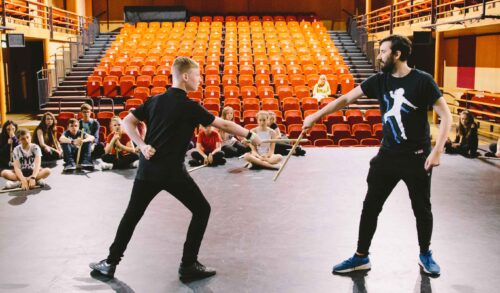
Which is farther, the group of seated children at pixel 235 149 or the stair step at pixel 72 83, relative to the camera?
the stair step at pixel 72 83

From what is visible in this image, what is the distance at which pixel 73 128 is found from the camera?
286 inches

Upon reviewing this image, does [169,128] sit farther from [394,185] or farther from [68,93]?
[68,93]

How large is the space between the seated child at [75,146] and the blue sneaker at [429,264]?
192 inches

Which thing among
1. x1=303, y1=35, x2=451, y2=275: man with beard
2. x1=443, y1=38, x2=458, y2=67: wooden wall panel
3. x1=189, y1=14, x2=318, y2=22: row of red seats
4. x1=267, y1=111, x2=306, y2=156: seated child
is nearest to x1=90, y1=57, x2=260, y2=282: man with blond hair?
x1=303, y1=35, x2=451, y2=275: man with beard

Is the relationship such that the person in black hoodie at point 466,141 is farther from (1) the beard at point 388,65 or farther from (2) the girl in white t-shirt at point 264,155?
(1) the beard at point 388,65

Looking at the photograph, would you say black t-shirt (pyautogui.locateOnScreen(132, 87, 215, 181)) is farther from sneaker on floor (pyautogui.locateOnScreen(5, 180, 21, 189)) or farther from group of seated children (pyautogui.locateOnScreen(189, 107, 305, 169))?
group of seated children (pyautogui.locateOnScreen(189, 107, 305, 169))

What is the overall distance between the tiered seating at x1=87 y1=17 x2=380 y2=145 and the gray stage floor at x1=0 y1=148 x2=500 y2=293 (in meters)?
3.44

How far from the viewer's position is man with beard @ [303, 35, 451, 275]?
3068mm

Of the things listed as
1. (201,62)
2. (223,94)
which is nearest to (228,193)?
(223,94)

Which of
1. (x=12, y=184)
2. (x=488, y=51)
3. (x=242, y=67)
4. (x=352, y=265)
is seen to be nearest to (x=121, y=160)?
A: (x=12, y=184)

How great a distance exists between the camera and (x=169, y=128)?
122 inches

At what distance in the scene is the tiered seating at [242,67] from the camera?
10414 millimetres

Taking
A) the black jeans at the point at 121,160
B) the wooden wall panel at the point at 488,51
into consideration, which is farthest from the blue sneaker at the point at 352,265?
the wooden wall panel at the point at 488,51

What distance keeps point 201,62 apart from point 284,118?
456 cm
